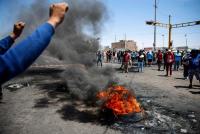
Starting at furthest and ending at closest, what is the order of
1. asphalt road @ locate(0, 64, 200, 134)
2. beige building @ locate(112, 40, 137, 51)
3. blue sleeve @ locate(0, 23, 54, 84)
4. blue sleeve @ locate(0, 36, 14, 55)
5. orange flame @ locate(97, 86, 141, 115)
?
beige building @ locate(112, 40, 137, 51)
orange flame @ locate(97, 86, 141, 115)
asphalt road @ locate(0, 64, 200, 134)
blue sleeve @ locate(0, 36, 14, 55)
blue sleeve @ locate(0, 23, 54, 84)

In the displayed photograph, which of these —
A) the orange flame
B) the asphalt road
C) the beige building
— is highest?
the beige building

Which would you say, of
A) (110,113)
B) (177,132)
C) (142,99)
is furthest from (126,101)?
(142,99)

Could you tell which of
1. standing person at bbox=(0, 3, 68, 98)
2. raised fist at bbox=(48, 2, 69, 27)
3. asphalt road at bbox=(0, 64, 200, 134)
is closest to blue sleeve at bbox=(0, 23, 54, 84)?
standing person at bbox=(0, 3, 68, 98)

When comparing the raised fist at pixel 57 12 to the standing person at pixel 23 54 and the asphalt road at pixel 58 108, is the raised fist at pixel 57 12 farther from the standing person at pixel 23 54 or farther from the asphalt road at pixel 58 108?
the asphalt road at pixel 58 108

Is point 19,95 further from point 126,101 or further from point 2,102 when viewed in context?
point 126,101

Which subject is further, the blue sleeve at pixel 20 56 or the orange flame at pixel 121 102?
the orange flame at pixel 121 102

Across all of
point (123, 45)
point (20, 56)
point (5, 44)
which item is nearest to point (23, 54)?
point (20, 56)

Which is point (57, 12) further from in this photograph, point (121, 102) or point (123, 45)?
point (123, 45)

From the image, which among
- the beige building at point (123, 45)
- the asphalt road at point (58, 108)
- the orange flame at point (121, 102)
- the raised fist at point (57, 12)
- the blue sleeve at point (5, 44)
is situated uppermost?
the beige building at point (123, 45)

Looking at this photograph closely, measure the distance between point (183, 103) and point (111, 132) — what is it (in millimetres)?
3720

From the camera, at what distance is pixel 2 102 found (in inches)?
356

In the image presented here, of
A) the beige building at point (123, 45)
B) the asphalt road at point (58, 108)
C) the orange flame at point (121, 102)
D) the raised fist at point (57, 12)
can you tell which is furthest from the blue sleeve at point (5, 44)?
the beige building at point (123, 45)

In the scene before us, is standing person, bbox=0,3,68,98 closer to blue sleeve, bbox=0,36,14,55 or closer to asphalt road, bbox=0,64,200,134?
blue sleeve, bbox=0,36,14,55

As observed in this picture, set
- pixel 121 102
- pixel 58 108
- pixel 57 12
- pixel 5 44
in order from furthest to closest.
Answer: pixel 58 108 < pixel 121 102 < pixel 5 44 < pixel 57 12
